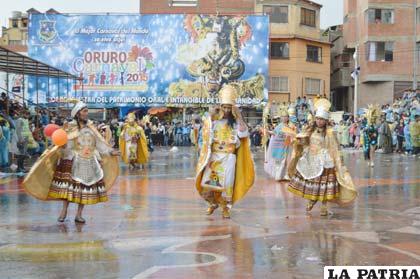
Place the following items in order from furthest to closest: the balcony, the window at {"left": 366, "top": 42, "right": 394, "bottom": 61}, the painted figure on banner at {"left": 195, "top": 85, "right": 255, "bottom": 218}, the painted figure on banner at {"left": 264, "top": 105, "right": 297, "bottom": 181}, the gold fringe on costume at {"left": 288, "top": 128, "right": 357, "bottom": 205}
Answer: the balcony → the window at {"left": 366, "top": 42, "right": 394, "bottom": 61} → the painted figure on banner at {"left": 264, "top": 105, "right": 297, "bottom": 181} → the gold fringe on costume at {"left": 288, "top": 128, "right": 357, "bottom": 205} → the painted figure on banner at {"left": 195, "top": 85, "right": 255, "bottom": 218}

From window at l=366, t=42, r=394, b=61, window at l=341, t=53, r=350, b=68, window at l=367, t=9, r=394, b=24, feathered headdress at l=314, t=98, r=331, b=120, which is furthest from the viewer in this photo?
window at l=341, t=53, r=350, b=68

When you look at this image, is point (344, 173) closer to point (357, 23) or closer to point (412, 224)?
point (412, 224)

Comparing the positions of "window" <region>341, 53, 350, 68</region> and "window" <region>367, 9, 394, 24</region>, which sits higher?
"window" <region>367, 9, 394, 24</region>

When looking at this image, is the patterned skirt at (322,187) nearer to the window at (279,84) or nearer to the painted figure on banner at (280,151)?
the painted figure on banner at (280,151)

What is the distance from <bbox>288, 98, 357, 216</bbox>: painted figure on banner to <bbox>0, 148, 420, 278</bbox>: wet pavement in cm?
32

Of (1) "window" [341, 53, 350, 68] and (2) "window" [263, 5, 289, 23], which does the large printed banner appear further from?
(1) "window" [341, 53, 350, 68]

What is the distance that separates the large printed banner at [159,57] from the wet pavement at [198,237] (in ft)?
104

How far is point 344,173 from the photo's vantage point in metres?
11.0

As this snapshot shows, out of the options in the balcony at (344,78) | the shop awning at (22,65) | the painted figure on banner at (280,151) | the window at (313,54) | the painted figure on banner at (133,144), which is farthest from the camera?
the balcony at (344,78)

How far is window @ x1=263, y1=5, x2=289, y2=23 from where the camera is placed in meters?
52.1

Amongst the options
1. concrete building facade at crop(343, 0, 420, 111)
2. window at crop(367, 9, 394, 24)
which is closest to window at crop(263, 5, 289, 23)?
concrete building facade at crop(343, 0, 420, 111)

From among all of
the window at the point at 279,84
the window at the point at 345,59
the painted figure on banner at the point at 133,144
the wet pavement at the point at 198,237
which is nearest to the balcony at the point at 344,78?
the window at the point at 345,59

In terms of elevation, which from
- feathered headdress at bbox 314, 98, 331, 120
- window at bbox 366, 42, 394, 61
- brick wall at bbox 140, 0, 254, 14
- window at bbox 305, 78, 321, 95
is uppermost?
brick wall at bbox 140, 0, 254, 14

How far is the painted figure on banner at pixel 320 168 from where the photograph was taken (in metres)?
10.9
